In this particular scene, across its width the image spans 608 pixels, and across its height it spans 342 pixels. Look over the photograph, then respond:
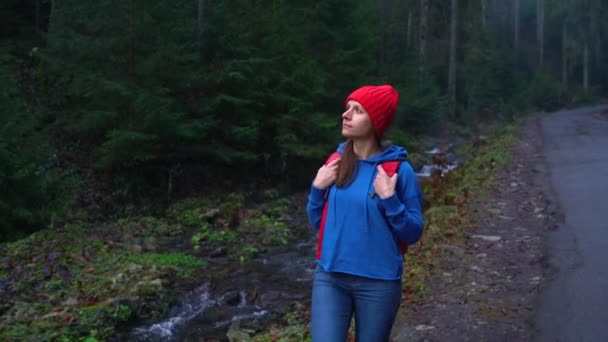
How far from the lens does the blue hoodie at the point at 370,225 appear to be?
3.14m

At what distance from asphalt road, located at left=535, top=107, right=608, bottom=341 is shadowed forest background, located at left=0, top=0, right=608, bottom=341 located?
1412mm

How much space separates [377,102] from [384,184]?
1.52 ft

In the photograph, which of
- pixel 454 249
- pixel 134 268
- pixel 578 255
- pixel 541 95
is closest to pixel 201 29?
pixel 134 268

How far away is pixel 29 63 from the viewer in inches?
783

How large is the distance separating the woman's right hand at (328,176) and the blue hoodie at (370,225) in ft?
0.21

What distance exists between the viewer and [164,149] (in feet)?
49.6

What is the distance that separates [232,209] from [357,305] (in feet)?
37.4

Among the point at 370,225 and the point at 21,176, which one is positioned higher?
the point at 370,225

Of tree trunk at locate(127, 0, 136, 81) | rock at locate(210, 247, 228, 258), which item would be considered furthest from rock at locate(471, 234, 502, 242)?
tree trunk at locate(127, 0, 136, 81)

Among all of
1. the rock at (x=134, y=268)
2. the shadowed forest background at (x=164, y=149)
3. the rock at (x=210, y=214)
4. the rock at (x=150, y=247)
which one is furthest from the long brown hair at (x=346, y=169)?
the rock at (x=210, y=214)

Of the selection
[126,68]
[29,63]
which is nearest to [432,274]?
[126,68]

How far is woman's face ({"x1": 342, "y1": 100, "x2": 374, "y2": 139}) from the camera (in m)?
3.29

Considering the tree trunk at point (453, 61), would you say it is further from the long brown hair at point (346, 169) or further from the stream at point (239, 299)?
the long brown hair at point (346, 169)

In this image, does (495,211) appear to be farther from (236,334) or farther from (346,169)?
(346,169)
